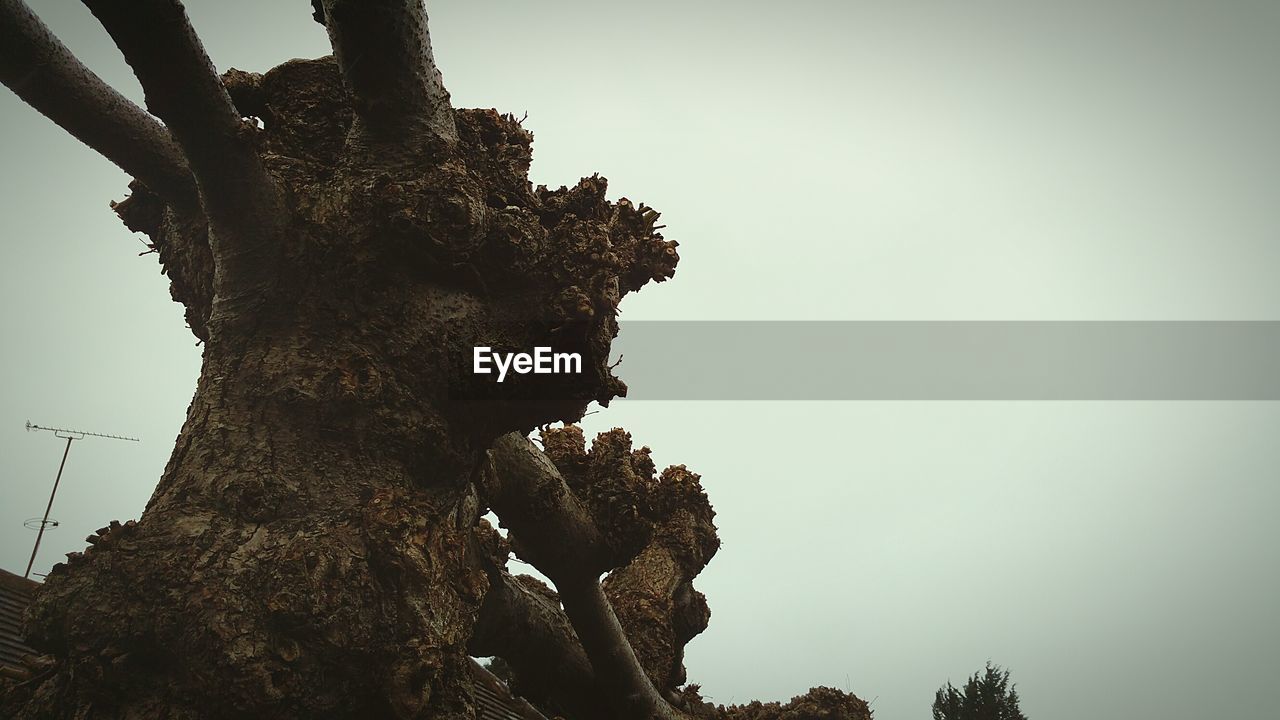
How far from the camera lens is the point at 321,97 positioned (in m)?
3.06

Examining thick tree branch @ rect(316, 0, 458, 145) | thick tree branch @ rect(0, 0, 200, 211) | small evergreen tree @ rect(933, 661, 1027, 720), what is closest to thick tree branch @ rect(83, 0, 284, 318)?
thick tree branch @ rect(0, 0, 200, 211)

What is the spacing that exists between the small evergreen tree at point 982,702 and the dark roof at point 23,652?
60.7 feet

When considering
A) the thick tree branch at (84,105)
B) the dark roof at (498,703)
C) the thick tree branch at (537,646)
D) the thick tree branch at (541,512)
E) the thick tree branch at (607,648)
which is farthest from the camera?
the dark roof at (498,703)

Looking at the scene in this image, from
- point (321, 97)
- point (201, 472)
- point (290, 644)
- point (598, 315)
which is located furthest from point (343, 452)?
point (321, 97)

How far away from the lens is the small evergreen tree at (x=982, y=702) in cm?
2025

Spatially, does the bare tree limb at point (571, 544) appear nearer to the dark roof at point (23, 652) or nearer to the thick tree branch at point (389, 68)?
the dark roof at point (23, 652)

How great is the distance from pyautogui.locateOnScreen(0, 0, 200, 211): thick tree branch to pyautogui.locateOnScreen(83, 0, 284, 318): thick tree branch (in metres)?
0.30

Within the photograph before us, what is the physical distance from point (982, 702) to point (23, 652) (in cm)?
2323

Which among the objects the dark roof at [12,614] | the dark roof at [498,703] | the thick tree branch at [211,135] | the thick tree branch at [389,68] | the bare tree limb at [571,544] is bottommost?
the dark roof at [498,703]

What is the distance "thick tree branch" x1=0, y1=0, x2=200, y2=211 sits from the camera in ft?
7.07

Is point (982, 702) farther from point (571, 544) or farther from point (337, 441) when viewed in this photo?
point (337, 441)

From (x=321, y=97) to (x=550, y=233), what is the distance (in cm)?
120

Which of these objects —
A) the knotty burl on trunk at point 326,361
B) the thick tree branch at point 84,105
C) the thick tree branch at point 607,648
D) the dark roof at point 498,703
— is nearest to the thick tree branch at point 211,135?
the knotty burl on trunk at point 326,361

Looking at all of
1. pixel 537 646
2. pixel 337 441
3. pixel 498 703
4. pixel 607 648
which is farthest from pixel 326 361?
pixel 498 703
